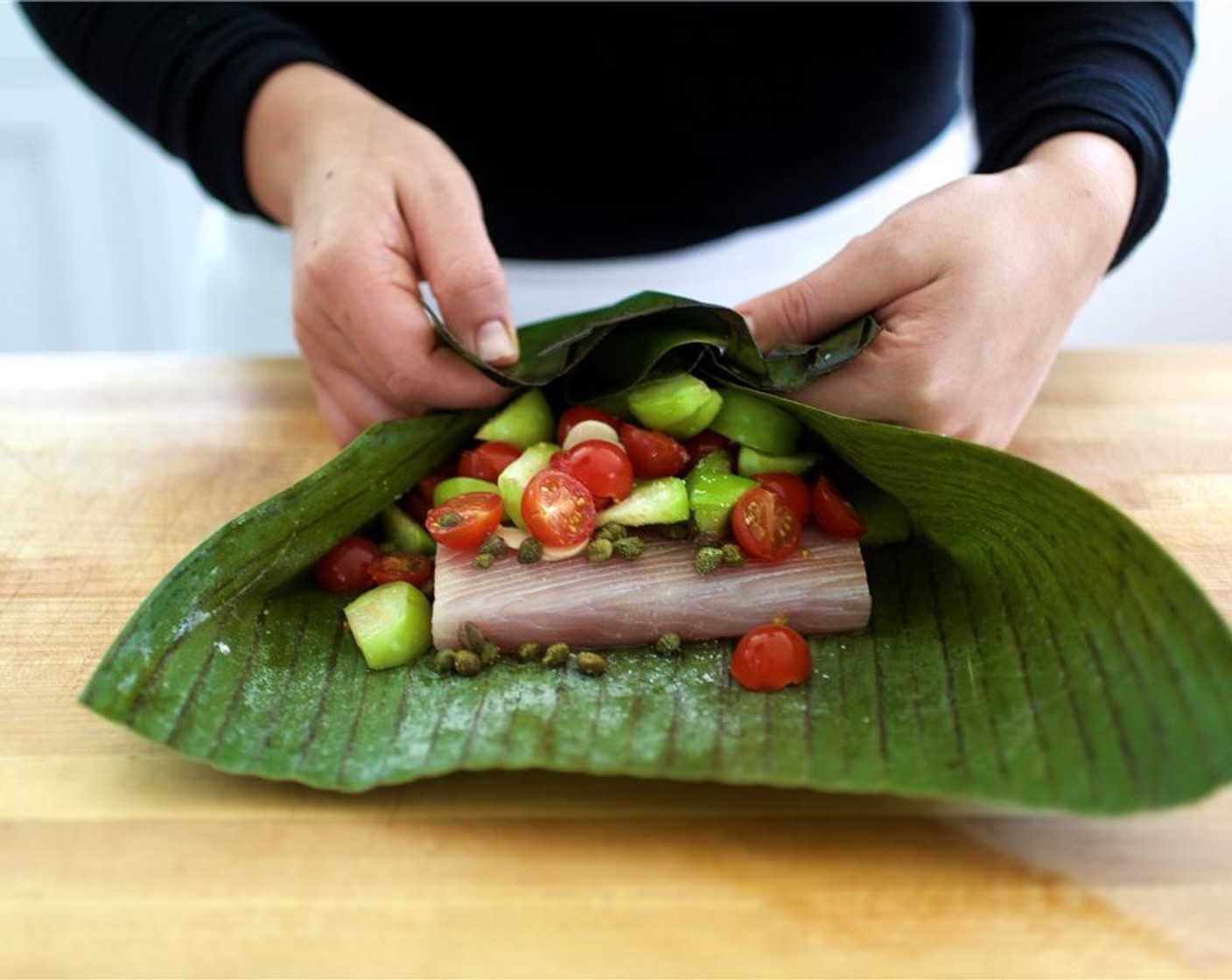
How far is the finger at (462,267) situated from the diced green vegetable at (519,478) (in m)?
0.14

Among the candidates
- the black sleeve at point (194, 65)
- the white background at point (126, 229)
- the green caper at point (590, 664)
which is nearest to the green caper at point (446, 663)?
the green caper at point (590, 664)

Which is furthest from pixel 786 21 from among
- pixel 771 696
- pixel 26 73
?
pixel 26 73

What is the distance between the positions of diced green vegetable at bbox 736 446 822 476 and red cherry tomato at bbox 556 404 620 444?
0.16 m

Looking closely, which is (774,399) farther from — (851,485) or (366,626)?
(366,626)

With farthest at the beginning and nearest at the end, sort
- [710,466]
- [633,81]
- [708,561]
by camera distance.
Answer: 1. [633,81]
2. [710,466]
3. [708,561]

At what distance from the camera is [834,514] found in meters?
1.55

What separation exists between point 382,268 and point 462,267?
0.34 ft

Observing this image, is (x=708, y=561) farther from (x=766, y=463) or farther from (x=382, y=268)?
(x=382, y=268)

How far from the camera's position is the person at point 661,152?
163 cm

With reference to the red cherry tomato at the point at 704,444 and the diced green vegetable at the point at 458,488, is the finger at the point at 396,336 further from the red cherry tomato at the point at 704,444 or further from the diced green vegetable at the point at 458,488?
the red cherry tomato at the point at 704,444

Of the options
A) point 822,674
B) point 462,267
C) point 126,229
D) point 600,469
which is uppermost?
point 462,267

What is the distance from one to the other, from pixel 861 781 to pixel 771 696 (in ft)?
0.62

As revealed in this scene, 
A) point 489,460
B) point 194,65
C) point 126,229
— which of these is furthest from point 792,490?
point 126,229

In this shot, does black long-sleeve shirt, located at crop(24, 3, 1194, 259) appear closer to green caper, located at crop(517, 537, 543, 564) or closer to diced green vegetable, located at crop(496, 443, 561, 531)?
diced green vegetable, located at crop(496, 443, 561, 531)
